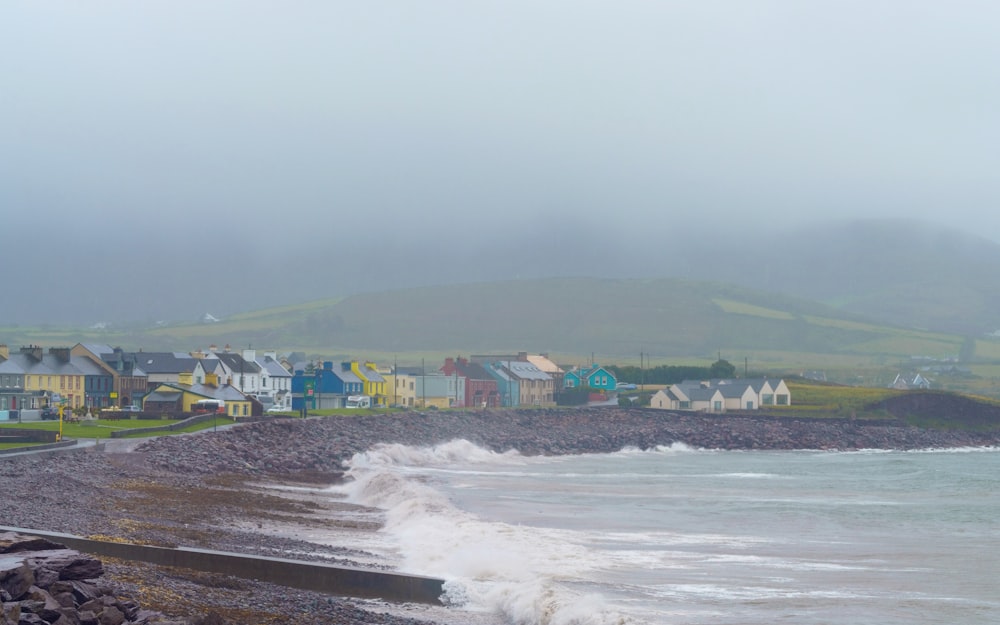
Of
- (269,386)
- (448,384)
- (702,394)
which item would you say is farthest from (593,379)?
(269,386)

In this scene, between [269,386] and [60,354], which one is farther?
[269,386]

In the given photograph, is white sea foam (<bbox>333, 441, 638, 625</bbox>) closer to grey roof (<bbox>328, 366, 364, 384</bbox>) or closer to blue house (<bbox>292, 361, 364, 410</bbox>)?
blue house (<bbox>292, 361, 364, 410</bbox>)

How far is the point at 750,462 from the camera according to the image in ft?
244

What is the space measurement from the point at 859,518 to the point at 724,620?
1960 centimetres

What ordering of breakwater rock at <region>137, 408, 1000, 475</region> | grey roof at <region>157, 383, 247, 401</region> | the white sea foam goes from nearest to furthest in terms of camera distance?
the white sea foam → breakwater rock at <region>137, 408, 1000, 475</region> → grey roof at <region>157, 383, 247, 401</region>

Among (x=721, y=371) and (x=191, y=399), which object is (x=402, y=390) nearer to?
(x=191, y=399)

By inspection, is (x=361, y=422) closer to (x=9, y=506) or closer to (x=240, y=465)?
(x=240, y=465)

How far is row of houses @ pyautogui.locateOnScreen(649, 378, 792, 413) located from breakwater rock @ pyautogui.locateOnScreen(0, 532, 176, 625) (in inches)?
3830

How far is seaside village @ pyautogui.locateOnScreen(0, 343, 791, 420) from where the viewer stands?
226 ft

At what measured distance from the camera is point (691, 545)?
1112 inches

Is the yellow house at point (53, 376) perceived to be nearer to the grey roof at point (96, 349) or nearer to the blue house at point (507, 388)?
the grey roof at point (96, 349)

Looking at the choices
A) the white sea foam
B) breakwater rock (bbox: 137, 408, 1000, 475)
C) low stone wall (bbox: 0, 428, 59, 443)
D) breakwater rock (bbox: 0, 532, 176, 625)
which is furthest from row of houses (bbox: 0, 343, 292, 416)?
breakwater rock (bbox: 0, 532, 176, 625)

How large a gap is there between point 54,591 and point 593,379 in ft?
378

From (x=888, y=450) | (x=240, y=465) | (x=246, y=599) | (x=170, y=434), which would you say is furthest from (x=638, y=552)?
(x=888, y=450)
